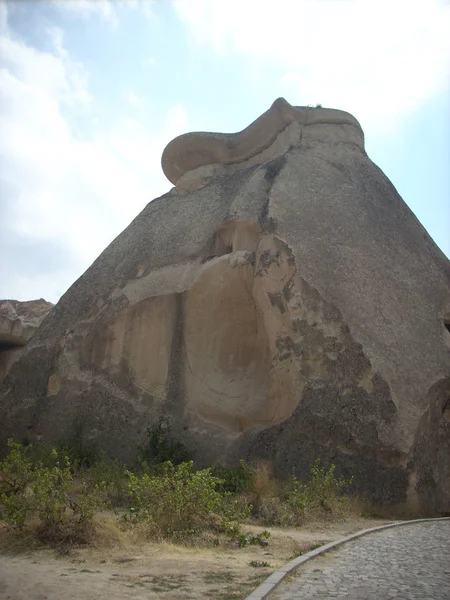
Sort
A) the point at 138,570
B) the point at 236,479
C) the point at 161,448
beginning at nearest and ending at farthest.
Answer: the point at 138,570, the point at 236,479, the point at 161,448

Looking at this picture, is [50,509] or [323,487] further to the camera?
[323,487]

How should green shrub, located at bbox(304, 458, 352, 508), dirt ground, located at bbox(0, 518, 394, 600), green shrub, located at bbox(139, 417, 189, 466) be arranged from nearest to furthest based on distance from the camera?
dirt ground, located at bbox(0, 518, 394, 600) → green shrub, located at bbox(304, 458, 352, 508) → green shrub, located at bbox(139, 417, 189, 466)

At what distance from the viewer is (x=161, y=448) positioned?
30.7ft

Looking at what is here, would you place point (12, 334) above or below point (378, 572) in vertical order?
above

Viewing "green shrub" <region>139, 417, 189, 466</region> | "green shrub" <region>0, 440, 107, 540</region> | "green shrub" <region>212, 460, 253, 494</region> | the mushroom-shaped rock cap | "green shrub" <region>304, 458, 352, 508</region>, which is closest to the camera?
"green shrub" <region>0, 440, 107, 540</region>

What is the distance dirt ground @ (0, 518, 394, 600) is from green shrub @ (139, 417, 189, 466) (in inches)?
159

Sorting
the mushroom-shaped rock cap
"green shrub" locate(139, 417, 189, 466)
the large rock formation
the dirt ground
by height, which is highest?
the mushroom-shaped rock cap

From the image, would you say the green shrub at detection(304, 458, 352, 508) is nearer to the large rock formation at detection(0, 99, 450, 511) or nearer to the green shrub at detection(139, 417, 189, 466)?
the large rock formation at detection(0, 99, 450, 511)

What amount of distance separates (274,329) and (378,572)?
5.53 meters

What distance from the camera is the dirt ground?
352cm

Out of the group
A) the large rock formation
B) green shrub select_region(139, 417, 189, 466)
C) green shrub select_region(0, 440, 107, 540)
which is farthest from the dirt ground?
green shrub select_region(139, 417, 189, 466)

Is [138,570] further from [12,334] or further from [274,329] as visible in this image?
[12,334]

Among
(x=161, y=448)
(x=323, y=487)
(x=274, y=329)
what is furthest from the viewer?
(x=274, y=329)

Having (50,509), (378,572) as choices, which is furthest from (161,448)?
(378,572)
